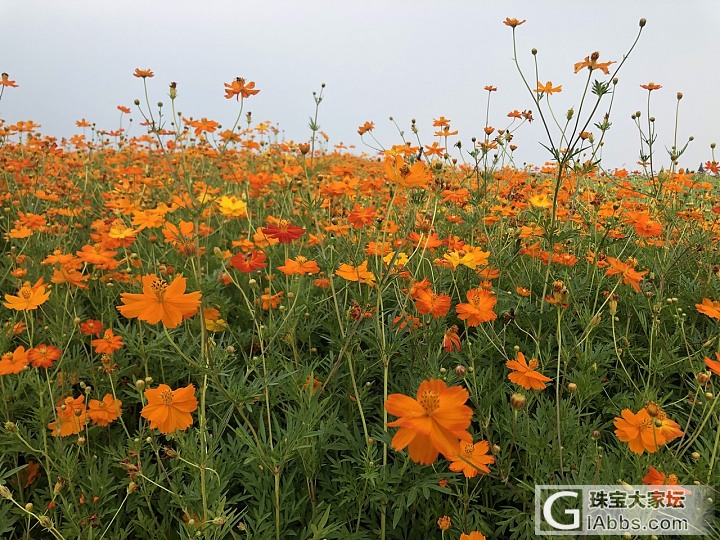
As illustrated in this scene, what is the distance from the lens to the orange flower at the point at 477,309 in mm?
1212

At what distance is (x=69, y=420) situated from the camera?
1.29m

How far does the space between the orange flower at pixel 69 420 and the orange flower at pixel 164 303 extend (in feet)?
1.77

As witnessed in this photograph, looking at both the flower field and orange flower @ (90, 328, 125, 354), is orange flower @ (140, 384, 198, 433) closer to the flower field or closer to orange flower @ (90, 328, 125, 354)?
the flower field

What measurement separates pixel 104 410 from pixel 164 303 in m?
0.68

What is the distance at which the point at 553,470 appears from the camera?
1042 millimetres

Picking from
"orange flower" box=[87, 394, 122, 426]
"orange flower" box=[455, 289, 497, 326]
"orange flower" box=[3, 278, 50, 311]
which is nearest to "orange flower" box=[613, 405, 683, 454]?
"orange flower" box=[455, 289, 497, 326]

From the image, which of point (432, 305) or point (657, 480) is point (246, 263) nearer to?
point (432, 305)

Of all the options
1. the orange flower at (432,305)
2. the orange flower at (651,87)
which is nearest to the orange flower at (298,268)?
the orange flower at (432,305)

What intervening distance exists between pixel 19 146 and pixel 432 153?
395cm

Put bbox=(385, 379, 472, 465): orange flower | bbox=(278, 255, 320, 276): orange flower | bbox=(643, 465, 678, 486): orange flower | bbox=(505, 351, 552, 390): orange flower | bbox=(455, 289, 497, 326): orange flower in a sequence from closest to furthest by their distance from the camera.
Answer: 1. bbox=(385, 379, 472, 465): orange flower
2. bbox=(643, 465, 678, 486): orange flower
3. bbox=(505, 351, 552, 390): orange flower
4. bbox=(455, 289, 497, 326): orange flower
5. bbox=(278, 255, 320, 276): orange flower

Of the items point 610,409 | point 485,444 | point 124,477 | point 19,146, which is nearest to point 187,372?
point 124,477

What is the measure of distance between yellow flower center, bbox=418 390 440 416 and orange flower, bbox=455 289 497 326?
0.53 metres

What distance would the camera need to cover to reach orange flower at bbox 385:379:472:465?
66cm

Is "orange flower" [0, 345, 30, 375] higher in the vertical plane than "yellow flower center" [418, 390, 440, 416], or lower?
lower
